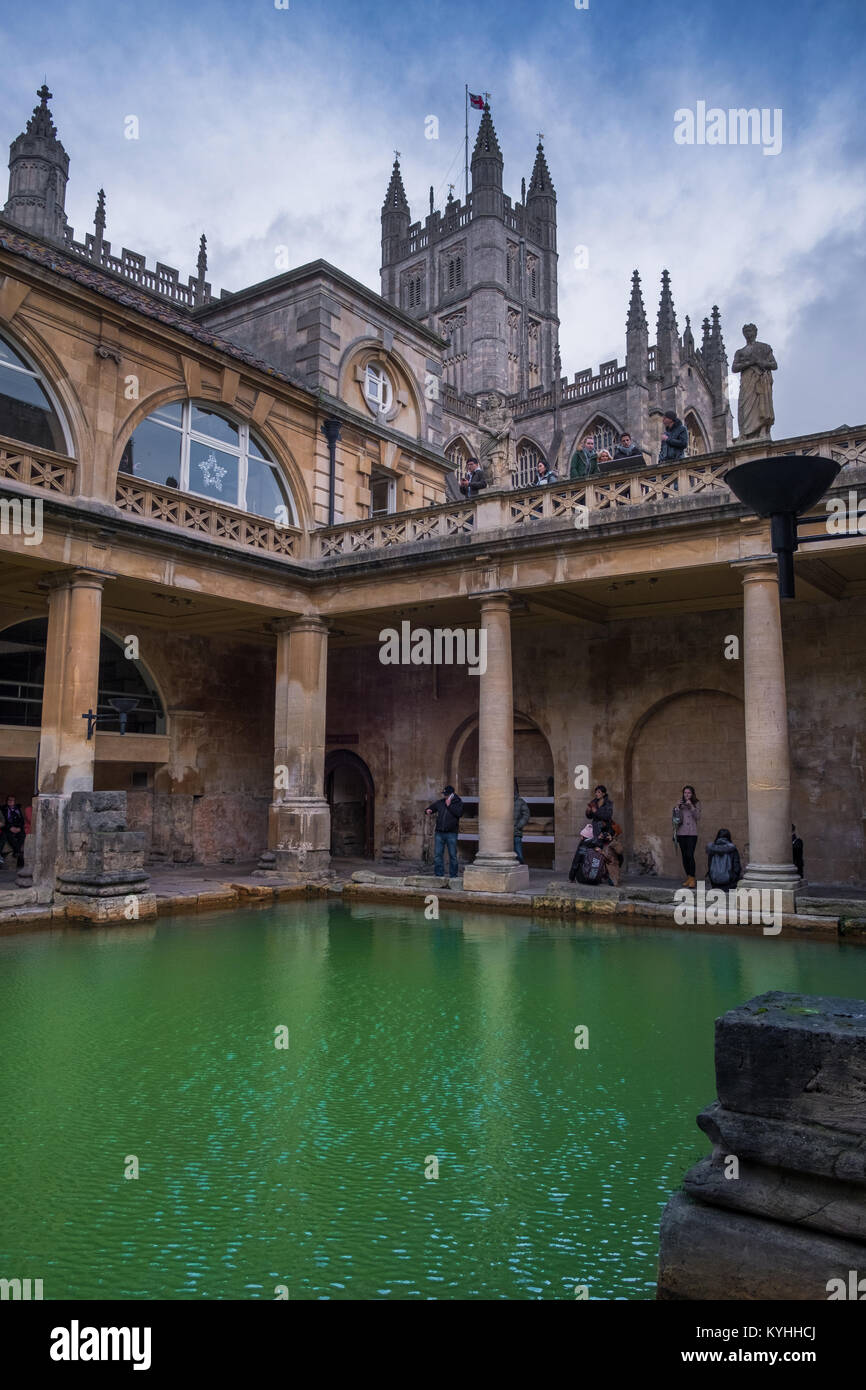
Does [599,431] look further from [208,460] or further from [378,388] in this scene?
[208,460]

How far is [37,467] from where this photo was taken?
520 inches

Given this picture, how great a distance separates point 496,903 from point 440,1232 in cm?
1005

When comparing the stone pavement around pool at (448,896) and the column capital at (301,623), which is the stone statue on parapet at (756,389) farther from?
the column capital at (301,623)

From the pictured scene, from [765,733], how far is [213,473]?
35.2 feet

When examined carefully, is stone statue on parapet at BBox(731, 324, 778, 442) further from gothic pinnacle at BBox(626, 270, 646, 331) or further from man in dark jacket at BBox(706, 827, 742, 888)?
gothic pinnacle at BBox(626, 270, 646, 331)

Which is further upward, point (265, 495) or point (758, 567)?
point (265, 495)

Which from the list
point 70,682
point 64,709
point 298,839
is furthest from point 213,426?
point 298,839

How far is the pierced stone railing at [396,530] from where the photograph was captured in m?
15.8

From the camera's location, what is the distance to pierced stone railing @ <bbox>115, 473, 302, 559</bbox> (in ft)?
47.8

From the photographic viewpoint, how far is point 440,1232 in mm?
3674

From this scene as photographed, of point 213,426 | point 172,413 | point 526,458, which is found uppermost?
point 526,458

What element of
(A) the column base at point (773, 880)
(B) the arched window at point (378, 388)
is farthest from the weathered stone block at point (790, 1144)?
(B) the arched window at point (378, 388)
